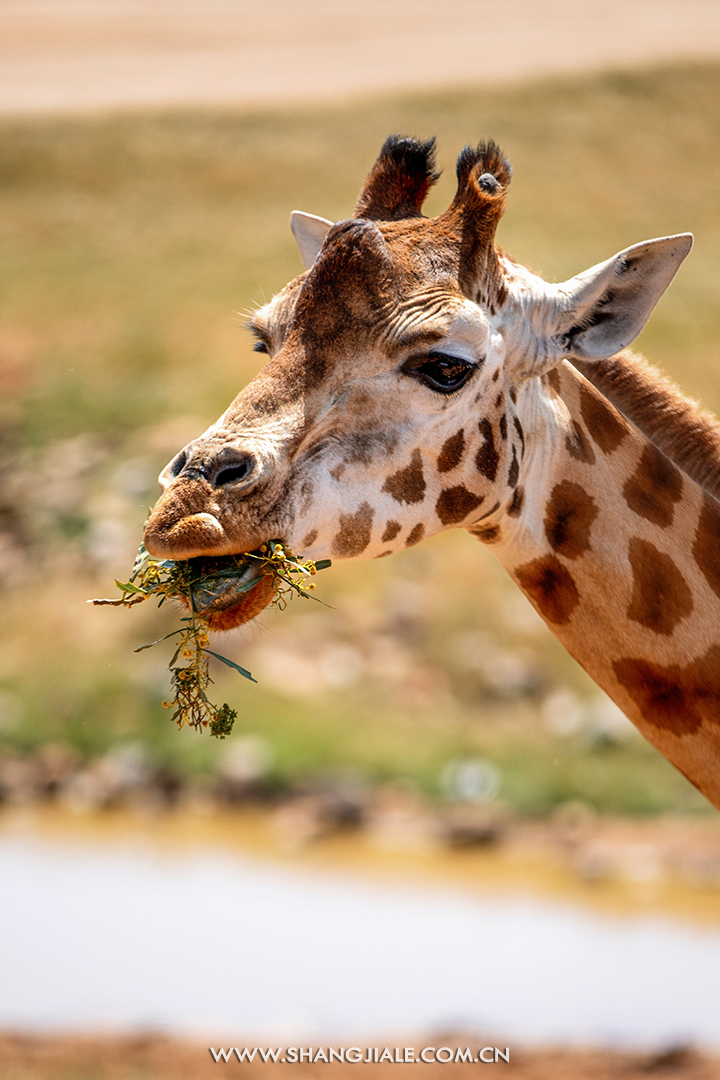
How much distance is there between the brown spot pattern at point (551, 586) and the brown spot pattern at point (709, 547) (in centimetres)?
53

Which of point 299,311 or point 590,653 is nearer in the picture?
point 299,311

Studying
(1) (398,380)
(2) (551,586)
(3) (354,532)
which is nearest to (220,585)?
(3) (354,532)

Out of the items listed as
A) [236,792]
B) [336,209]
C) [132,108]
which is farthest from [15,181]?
[236,792]

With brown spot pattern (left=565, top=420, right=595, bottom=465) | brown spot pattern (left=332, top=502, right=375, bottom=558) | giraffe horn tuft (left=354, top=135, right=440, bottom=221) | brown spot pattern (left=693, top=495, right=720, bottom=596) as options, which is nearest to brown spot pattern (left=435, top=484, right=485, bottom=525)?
brown spot pattern (left=332, top=502, right=375, bottom=558)

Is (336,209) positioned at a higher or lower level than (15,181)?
lower

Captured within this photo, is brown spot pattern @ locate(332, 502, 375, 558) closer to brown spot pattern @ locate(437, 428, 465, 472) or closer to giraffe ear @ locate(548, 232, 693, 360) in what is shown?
brown spot pattern @ locate(437, 428, 465, 472)

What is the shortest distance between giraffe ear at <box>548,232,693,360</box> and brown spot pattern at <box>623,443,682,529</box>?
531 mm

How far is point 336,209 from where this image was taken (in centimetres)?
2625

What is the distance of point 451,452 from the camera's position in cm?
422

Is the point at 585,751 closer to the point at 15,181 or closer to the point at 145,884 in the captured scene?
the point at 145,884

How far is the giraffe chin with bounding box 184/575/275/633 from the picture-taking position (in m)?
3.85

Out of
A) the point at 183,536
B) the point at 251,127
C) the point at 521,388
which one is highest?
the point at 251,127

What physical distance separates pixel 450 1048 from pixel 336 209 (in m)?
20.6

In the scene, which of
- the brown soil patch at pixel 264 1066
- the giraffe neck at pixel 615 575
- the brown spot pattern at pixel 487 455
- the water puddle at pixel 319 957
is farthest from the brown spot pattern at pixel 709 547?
the water puddle at pixel 319 957
